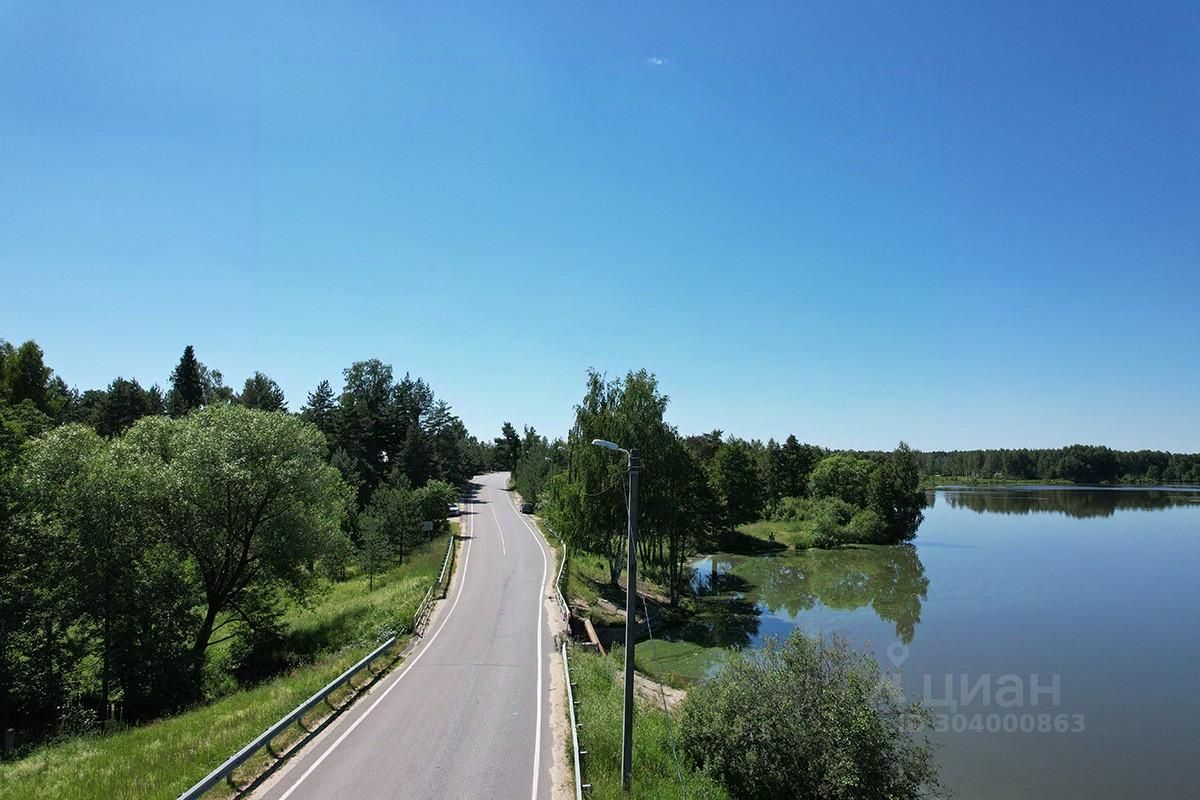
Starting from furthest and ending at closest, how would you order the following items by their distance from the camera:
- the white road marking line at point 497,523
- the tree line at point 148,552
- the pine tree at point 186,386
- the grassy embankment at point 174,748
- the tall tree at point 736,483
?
the pine tree at point 186,386
the tall tree at point 736,483
the white road marking line at point 497,523
the tree line at point 148,552
the grassy embankment at point 174,748

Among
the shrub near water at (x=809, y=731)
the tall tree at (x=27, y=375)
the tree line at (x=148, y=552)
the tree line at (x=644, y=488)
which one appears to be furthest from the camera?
the tall tree at (x=27, y=375)

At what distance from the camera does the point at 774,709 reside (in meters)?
14.4

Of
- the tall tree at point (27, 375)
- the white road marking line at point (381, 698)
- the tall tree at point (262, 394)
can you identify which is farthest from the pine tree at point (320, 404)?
the white road marking line at point (381, 698)

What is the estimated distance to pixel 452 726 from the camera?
1609cm

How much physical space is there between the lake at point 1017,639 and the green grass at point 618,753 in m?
5.20

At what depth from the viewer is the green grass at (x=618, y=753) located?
13180 millimetres

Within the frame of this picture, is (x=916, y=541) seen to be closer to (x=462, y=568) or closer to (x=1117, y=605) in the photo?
(x=1117, y=605)

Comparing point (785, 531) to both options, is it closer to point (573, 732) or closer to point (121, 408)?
point (573, 732)

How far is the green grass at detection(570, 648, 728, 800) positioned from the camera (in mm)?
13180

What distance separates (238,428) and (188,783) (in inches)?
793

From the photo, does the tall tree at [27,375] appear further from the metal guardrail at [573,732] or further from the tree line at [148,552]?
the metal guardrail at [573,732]

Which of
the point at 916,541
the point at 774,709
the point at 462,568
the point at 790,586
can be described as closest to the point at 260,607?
the point at 462,568

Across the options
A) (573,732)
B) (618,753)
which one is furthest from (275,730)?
(618,753)

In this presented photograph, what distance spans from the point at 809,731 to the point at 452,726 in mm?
8503
